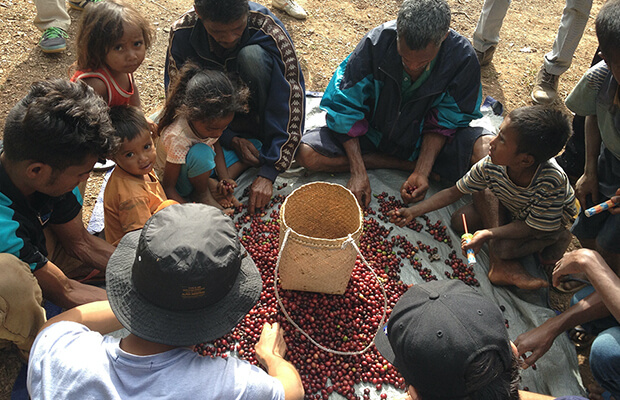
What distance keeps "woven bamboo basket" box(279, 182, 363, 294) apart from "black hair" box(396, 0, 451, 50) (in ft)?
3.63

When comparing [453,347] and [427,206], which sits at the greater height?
[453,347]

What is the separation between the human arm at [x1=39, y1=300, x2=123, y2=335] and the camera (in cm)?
216

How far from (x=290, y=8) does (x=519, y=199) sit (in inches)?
165

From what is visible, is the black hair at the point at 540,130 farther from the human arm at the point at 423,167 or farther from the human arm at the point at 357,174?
the human arm at the point at 357,174

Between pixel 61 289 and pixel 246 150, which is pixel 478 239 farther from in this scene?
pixel 61 289

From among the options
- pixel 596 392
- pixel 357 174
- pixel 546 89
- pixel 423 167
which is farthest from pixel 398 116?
pixel 546 89

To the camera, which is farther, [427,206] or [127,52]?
[427,206]

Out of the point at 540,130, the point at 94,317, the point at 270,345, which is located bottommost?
the point at 270,345

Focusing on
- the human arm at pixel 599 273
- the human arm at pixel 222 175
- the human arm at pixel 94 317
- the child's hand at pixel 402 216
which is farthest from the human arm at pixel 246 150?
the human arm at pixel 599 273

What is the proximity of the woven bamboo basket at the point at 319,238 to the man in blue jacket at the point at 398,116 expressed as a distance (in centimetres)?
65

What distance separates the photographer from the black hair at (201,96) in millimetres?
3162

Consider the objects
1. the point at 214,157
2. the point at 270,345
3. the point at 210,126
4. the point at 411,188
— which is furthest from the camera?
the point at 411,188

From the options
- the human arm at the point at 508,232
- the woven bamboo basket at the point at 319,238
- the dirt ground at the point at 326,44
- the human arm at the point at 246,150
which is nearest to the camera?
the woven bamboo basket at the point at 319,238

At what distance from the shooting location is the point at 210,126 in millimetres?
3277
